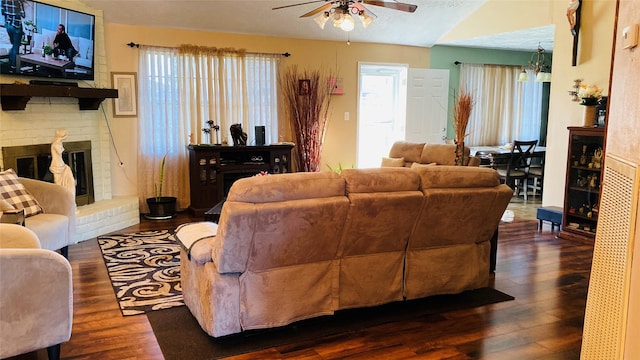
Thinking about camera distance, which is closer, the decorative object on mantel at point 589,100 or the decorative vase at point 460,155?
the decorative vase at point 460,155

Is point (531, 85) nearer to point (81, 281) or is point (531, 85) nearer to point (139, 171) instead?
point (139, 171)

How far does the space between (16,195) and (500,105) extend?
294 inches

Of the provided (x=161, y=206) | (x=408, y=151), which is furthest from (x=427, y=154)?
(x=161, y=206)

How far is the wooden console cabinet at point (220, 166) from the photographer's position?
6.07 metres

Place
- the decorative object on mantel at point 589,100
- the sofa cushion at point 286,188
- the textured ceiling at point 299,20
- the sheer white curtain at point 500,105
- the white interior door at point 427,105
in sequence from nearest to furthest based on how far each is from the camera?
the sofa cushion at point 286,188 → the decorative object on mantel at point 589,100 → the textured ceiling at point 299,20 → the white interior door at point 427,105 → the sheer white curtain at point 500,105

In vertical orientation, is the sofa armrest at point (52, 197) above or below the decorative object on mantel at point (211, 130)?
below

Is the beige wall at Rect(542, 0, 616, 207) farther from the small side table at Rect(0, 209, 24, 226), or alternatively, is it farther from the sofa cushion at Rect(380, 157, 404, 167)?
the small side table at Rect(0, 209, 24, 226)

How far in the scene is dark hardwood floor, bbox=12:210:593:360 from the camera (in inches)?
108

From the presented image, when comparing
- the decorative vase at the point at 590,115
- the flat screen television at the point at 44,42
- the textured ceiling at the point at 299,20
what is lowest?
the decorative vase at the point at 590,115

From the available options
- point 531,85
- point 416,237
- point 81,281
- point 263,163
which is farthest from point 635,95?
point 531,85

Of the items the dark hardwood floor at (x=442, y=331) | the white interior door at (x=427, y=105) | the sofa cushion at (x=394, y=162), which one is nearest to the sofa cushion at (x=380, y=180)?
the dark hardwood floor at (x=442, y=331)

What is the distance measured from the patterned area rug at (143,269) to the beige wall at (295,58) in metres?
1.33

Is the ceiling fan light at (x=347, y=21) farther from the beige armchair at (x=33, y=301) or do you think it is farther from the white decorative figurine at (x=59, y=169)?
the white decorative figurine at (x=59, y=169)

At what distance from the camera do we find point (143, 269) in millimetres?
4125
